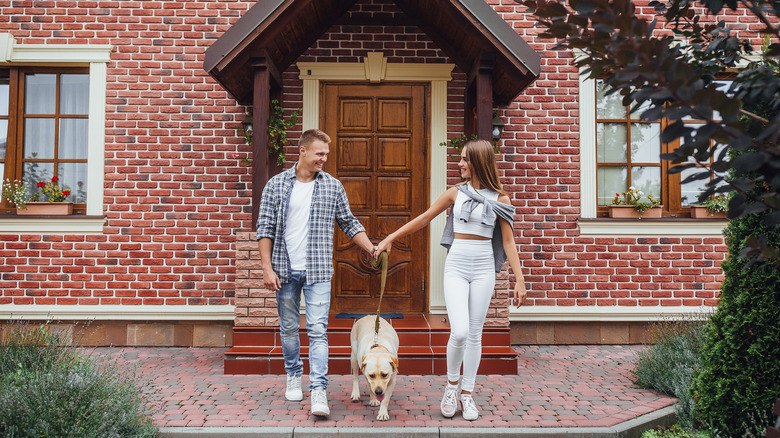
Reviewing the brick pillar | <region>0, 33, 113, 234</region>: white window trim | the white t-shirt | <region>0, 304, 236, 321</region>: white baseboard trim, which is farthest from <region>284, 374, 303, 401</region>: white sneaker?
<region>0, 33, 113, 234</region>: white window trim

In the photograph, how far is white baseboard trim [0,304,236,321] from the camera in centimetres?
628

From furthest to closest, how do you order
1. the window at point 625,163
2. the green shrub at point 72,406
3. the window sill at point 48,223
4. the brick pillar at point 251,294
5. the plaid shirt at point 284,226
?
the window at point 625,163, the window sill at point 48,223, the brick pillar at point 251,294, the plaid shirt at point 284,226, the green shrub at point 72,406

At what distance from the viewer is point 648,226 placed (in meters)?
6.48

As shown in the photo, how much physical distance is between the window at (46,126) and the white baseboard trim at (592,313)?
18.2 ft

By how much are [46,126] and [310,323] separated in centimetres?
482

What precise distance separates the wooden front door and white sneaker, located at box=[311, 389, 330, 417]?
261cm

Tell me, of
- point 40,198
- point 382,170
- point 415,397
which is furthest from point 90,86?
point 415,397

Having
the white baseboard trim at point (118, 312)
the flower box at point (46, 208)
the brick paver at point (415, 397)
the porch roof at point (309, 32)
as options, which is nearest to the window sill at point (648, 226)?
the brick paver at point (415, 397)

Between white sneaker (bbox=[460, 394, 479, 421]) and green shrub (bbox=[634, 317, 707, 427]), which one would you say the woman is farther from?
green shrub (bbox=[634, 317, 707, 427])

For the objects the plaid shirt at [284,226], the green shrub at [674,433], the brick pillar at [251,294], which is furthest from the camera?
the brick pillar at [251,294]

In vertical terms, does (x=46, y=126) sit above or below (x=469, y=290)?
above

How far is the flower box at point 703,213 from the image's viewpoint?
6.52 metres

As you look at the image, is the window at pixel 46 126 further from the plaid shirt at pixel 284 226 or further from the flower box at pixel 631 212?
the flower box at pixel 631 212

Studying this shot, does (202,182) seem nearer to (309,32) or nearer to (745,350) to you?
(309,32)
